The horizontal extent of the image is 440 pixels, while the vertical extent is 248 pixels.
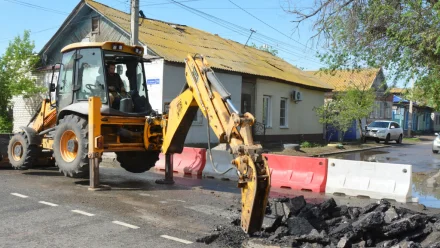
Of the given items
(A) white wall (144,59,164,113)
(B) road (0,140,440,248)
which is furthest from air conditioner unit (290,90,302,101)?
(B) road (0,140,440,248)

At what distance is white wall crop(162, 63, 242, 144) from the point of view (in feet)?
59.0

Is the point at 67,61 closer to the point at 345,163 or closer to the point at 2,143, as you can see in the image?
the point at 2,143

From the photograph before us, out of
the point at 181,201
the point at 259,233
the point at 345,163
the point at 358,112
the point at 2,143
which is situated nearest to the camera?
the point at 259,233

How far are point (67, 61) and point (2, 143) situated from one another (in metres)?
3.44

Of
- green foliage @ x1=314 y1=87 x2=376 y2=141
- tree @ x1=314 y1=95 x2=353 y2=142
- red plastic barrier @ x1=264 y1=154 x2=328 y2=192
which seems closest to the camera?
red plastic barrier @ x1=264 y1=154 x2=328 y2=192

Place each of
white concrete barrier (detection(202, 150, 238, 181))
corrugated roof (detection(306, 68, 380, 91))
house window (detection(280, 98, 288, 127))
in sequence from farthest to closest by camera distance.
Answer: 1. house window (detection(280, 98, 288, 127))
2. corrugated roof (detection(306, 68, 380, 91))
3. white concrete barrier (detection(202, 150, 238, 181))

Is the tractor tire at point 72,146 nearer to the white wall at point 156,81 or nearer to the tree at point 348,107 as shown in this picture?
the white wall at point 156,81

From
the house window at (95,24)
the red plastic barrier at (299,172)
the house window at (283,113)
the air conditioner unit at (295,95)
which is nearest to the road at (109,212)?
the red plastic barrier at (299,172)

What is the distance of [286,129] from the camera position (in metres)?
26.5

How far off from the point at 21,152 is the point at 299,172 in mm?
7095

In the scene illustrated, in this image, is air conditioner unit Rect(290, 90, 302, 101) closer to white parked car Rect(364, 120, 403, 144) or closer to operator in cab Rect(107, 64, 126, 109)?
white parked car Rect(364, 120, 403, 144)

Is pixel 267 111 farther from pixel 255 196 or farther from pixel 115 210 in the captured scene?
pixel 255 196

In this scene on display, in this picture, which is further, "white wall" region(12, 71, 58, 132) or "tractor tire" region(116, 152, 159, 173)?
→ "white wall" region(12, 71, 58, 132)

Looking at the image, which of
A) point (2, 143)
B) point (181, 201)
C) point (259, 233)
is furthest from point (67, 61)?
point (259, 233)
